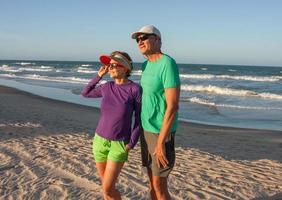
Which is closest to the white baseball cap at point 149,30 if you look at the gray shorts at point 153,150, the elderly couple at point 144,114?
the elderly couple at point 144,114

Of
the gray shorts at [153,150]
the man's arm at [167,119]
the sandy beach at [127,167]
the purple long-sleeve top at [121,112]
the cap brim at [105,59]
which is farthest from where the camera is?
the sandy beach at [127,167]

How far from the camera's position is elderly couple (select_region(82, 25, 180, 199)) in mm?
3277

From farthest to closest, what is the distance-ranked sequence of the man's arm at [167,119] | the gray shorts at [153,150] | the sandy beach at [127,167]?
1. the sandy beach at [127,167]
2. the gray shorts at [153,150]
3. the man's arm at [167,119]

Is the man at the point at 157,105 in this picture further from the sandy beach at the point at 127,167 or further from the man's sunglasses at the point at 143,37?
the sandy beach at the point at 127,167

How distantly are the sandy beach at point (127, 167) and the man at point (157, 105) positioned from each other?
1840 mm

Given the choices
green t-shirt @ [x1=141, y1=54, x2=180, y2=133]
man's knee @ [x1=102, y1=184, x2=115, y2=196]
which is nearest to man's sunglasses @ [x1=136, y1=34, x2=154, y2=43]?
green t-shirt @ [x1=141, y1=54, x2=180, y2=133]

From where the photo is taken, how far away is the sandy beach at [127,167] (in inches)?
212

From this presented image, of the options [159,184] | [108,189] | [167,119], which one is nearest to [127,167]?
[108,189]

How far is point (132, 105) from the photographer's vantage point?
362 centimetres

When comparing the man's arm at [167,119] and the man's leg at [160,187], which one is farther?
the man's leg at [160,187]

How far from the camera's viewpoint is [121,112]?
11.9ft

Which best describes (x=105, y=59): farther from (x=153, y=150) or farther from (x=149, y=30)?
(x=153, y=150)

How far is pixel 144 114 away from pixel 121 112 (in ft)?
0.80

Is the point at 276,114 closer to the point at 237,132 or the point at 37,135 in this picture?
the point at 237,132
